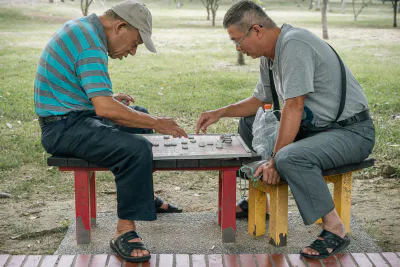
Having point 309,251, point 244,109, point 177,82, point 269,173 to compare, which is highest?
point 244,109

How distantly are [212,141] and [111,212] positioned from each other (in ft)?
3.33

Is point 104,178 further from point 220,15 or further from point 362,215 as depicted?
point 220,15

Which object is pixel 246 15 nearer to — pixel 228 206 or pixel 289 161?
pixel 289 161

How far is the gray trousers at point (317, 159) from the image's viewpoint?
11.0 ft

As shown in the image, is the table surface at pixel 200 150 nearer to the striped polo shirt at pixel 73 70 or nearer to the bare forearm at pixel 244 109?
the bare forearm at pixel 244 109

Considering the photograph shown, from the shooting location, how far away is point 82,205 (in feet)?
11.7

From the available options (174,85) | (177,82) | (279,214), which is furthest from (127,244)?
(177,82)

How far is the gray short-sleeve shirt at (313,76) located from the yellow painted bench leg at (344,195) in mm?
426

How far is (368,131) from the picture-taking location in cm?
362

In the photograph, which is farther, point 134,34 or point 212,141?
point 212,141

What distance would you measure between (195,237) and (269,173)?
726mm

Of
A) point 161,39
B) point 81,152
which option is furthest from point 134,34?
point 161,39

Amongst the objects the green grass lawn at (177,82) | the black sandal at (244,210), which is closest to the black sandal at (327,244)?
the black sandal at (244,210)

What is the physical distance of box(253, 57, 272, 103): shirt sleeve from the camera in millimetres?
4027
